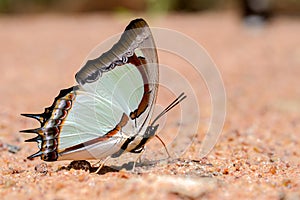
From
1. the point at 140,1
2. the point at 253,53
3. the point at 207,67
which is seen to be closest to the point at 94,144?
the point at 207,67

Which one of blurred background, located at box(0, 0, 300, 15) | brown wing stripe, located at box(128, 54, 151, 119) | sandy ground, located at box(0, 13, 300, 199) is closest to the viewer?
sandy ground, located at box(0, 13, 300, 199)

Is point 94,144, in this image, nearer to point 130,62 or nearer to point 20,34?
point 130,62

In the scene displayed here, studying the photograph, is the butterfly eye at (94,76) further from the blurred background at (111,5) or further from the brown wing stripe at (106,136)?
the blurred background at (111,5)

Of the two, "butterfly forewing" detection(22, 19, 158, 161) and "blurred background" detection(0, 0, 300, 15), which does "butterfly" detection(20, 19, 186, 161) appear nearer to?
"butterfly forewing" detection(22, 19, 158, 161)

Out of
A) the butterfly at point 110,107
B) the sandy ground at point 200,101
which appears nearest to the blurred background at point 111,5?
the sandy ground at point 200,101

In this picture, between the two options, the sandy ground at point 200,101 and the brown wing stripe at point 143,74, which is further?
the brown wing stripe at point 143,74

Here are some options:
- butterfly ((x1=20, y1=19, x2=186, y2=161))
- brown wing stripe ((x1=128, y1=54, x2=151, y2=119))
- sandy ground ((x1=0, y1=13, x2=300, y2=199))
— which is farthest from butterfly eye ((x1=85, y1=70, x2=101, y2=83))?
sandy ground ((x1=0, y1=13, x2=300, y2=199))
